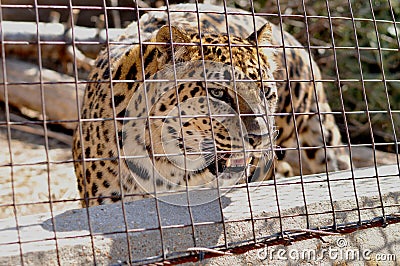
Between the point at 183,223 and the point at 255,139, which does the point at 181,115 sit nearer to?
the point at 255,139

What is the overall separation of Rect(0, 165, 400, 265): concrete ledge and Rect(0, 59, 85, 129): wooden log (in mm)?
4157

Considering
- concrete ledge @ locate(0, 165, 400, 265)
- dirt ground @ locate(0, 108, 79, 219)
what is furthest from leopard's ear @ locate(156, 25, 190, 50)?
dirt ground @ locate(0, 108, 79, 219)

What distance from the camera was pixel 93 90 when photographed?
4230 mm

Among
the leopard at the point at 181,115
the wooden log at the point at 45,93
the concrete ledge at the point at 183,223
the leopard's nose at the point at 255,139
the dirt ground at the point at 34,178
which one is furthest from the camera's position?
the wooden log at the point at 45,93

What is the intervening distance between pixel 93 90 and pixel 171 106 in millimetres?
782

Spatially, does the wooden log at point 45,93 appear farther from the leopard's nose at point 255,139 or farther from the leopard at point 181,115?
the leopard's nose at point 255,139

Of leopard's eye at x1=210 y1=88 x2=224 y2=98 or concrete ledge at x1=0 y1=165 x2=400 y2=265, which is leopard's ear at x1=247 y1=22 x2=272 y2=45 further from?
concrete ledge at x1=0 y1=165 x2=400 y2=265

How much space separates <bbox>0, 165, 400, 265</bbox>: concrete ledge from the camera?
2.46 metres

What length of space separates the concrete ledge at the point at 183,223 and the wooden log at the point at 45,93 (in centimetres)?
416

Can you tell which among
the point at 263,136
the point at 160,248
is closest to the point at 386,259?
the point at 263,136

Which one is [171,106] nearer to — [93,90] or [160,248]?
[93,90]

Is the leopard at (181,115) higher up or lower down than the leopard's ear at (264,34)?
lower down

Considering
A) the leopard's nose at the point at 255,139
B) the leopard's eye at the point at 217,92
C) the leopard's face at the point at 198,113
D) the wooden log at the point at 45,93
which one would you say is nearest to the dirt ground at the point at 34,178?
the wooden log at the point at 45,93

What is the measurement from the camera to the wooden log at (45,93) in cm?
729
